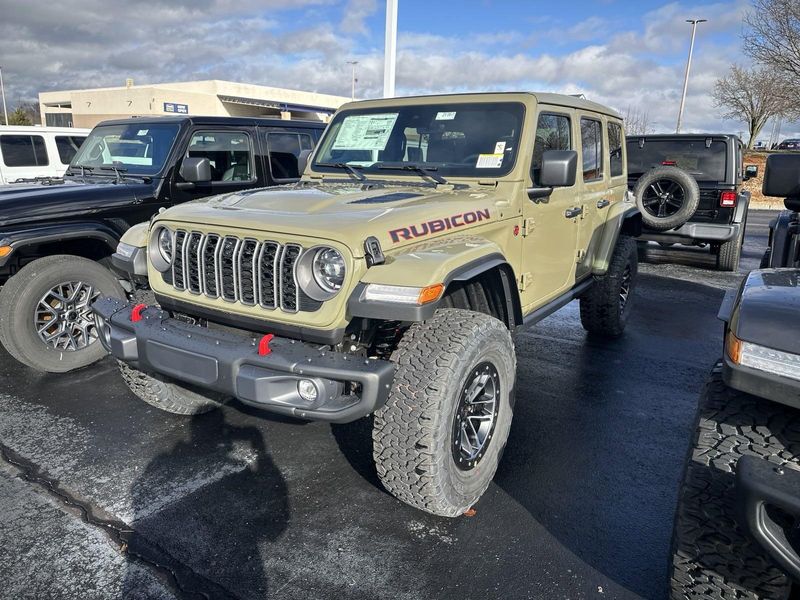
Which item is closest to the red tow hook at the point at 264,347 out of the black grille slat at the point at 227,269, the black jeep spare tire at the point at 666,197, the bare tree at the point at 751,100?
the black grille slat at the point at 227,269

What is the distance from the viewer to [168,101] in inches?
1361

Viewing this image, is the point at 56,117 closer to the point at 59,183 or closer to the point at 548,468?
the point at 59,183

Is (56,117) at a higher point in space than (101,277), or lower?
higher

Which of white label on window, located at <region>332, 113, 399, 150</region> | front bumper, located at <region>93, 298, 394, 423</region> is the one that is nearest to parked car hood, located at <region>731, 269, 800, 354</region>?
front bumper, located at <region>93, 298, 394, 423</region>

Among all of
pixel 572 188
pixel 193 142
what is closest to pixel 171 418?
pixel 193 142

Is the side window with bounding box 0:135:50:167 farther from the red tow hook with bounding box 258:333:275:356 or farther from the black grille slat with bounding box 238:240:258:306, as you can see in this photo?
the red tow hook with bounding box 258:333:275:356

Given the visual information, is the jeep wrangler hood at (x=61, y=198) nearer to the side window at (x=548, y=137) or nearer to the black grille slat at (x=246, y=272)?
the black grille slat at (x=246, y=272)

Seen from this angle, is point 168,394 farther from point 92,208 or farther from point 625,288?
point 625,288

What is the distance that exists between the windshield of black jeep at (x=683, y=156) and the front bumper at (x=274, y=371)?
7.69 m

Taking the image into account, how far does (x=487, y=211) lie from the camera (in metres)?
3.31

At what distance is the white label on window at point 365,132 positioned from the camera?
13.4ft

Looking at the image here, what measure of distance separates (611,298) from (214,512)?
12.9 ft

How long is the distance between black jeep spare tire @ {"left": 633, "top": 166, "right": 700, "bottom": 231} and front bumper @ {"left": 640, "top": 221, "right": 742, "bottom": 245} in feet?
1.98

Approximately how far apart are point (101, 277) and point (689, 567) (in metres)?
4.43
